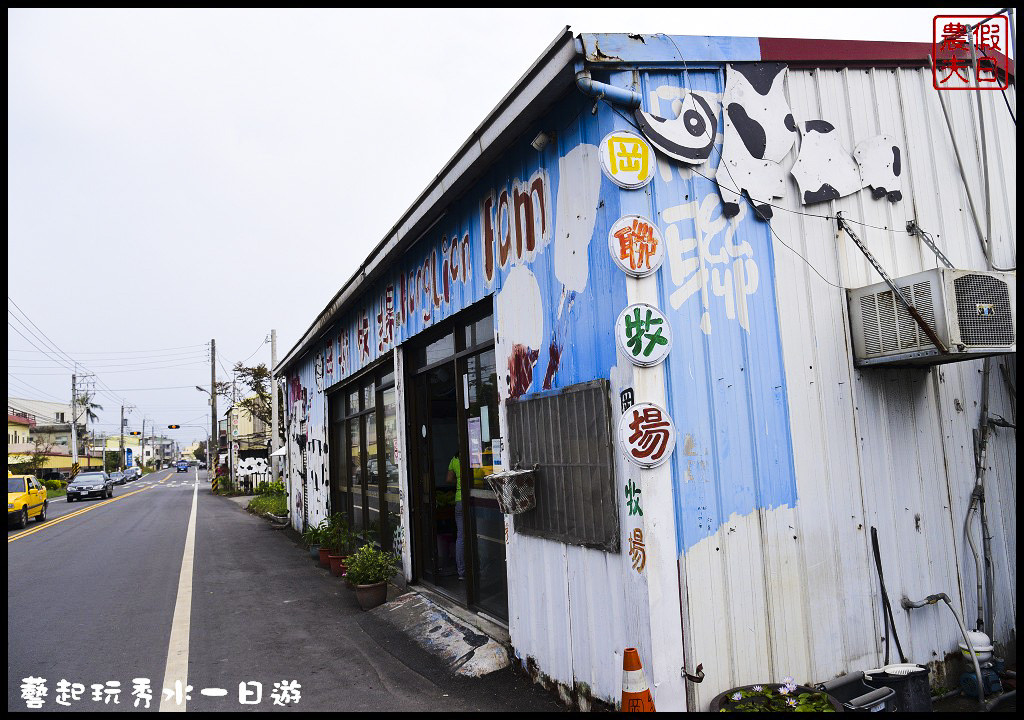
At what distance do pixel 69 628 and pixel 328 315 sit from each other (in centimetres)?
587

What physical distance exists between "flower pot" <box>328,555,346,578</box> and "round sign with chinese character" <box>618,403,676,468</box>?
22.6ft

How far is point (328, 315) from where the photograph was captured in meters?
11.6

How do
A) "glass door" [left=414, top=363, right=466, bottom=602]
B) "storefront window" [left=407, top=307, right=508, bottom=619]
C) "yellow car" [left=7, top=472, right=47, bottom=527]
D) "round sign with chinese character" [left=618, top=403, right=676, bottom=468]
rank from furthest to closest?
1. "yellow car" [left=7, top=472, right=47, bottom=527]
2. "glass door" [left=414, top=363, right=466, bottom=602]
3. "storefront window" [left=407, top=307, right=508, bottom=619]
4. "round sign with chinese character" [left=618, top=403, right=676, bottom=468]

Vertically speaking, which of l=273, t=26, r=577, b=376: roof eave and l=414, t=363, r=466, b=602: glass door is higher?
l=273, t=26, r=577, b=376: roof eave

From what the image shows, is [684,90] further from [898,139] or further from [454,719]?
[454,719]

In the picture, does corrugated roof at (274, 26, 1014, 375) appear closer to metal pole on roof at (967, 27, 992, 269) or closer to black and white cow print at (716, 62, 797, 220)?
black and white cow print at (716, 62, 797, 220)

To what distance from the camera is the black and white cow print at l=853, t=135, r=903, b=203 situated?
16.2 ft

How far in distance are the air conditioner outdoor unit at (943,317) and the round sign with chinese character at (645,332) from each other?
5.08ft

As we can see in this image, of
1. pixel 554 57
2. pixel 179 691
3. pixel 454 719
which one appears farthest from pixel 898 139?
pixel 179 691

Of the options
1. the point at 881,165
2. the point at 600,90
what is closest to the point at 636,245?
the point at 600,90

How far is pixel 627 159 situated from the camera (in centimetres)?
420

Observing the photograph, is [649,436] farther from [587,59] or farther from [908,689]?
[587,59]

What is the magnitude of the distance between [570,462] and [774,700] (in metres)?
1.83

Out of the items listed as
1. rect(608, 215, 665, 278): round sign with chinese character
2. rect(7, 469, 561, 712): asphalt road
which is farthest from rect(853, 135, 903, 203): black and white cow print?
rect(7, 469, 561, 712): asphalt road
